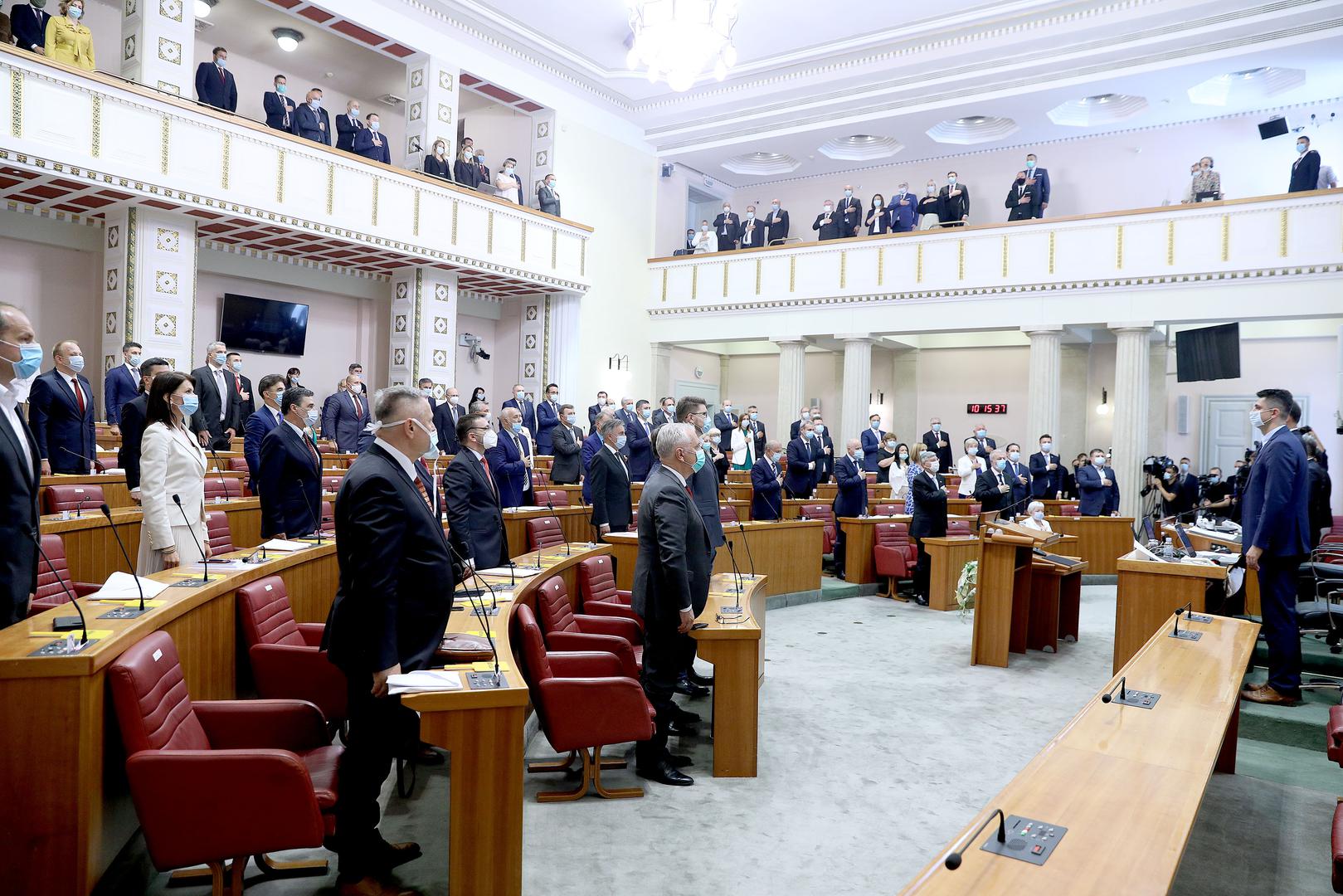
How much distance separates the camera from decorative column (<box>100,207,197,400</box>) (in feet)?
29.2

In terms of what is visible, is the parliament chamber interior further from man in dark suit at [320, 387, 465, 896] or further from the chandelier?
the chandelier

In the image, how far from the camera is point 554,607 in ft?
12.8

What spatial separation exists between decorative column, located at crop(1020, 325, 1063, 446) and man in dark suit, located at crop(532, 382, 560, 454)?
665 centimetres

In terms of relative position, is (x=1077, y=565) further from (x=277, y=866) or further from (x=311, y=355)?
(x=311, y=355)

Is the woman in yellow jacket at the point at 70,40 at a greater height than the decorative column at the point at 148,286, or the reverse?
the woman in yellow jacket at the point at 70,40

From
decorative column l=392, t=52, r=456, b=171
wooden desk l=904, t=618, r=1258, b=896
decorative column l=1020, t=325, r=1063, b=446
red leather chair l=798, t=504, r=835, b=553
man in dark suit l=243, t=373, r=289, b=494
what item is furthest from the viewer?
decorative column l=1020, t=325, r=1063, b=446

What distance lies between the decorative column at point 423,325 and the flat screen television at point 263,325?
4.13 ft

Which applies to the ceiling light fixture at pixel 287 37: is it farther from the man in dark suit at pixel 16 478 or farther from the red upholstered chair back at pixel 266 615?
the man in dark suit at pixel 16 478

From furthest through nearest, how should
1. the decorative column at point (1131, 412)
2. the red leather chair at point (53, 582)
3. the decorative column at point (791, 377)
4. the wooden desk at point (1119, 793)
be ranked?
1. the decorative column at point (791, 377)
2. the decorative column at point (1131, 412)
3. the red leather chair at point (53, 582)
4. the wooden desk at point (1119, 793)

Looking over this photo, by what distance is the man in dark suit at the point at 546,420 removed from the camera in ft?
36.0

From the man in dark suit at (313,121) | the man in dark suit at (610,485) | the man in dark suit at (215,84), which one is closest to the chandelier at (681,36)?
the man in dark suit at (313,121)

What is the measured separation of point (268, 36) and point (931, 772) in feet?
41.2

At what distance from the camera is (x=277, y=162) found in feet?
31.7

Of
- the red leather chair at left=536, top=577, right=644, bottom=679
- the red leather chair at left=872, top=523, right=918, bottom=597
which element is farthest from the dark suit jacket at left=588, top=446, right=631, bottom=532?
the red leather chair at left=872, top=523, right=918, bottom=597
